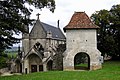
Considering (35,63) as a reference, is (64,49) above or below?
above

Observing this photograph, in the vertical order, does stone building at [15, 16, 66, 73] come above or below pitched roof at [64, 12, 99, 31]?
below

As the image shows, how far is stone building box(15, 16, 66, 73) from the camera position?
163 ft

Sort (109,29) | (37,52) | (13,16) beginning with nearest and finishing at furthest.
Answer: (13,16)
(37,52)
(109,29)

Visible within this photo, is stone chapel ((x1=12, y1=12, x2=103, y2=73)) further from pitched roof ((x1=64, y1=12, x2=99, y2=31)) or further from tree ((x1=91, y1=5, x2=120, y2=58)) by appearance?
tree ((x1=91, y1=5, x2=120, y2=58))

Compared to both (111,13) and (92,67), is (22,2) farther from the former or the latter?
(111,13)

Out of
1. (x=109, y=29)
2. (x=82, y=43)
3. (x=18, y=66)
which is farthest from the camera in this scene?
(x=109, y=29)

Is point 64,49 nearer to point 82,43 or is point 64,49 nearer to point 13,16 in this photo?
point 82,43

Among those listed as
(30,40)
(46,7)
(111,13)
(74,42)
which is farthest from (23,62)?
(46,7)

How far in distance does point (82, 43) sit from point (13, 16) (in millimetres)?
15862

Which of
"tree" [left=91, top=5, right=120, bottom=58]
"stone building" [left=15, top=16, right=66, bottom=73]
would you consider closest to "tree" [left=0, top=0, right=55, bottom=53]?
"stone building" [left=15, top=16, right=66, bottom=73]

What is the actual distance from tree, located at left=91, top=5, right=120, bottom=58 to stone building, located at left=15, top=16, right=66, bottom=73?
35.2 feet

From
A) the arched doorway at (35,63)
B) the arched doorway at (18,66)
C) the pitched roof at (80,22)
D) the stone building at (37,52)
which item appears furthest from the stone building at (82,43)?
the arched doorway at (18,66)

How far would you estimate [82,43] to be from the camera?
37.2 m

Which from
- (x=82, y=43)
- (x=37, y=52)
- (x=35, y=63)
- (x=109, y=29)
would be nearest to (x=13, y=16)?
(x=82, y=43)
